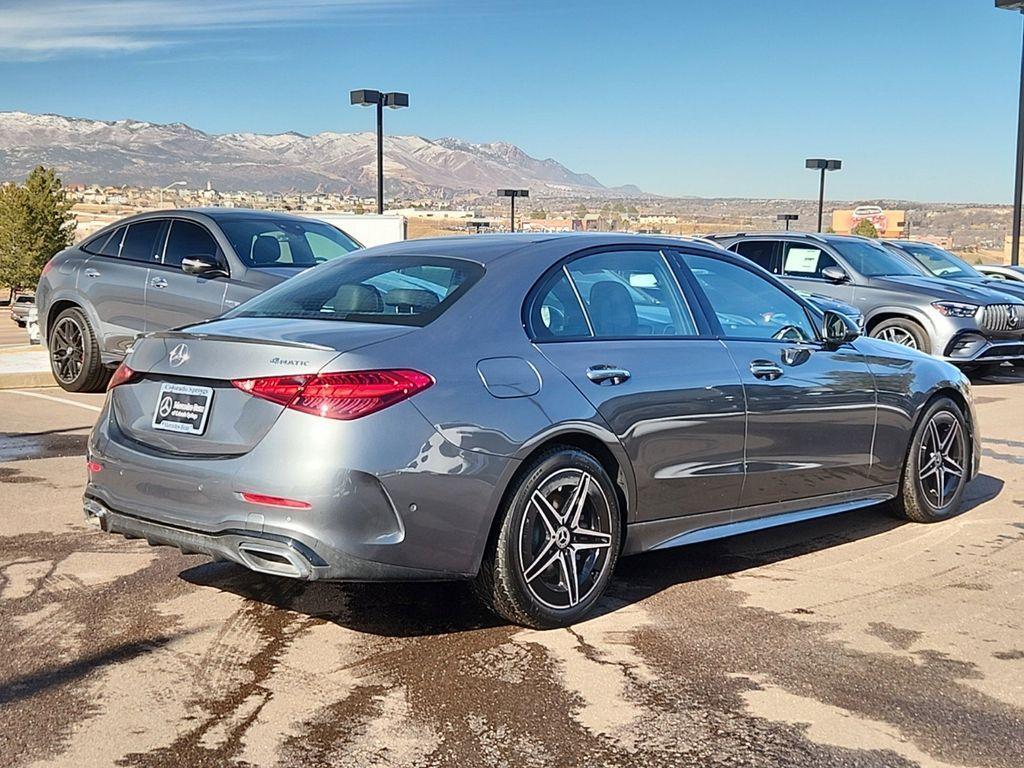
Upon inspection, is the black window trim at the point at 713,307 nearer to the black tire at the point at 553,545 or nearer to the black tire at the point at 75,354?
the black tire at the point at 553,545

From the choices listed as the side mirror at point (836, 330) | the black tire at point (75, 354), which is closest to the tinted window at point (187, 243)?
the black tire at point (75, 354)

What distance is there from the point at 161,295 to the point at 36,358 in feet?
12.3

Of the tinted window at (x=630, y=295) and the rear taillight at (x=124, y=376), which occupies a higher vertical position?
the tinted window at (x=630, y=295)

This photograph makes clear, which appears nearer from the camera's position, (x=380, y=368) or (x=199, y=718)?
(x=199, y=718)

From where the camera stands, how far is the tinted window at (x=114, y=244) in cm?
1155

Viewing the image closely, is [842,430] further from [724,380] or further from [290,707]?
[290,707]

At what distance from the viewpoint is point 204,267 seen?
10547 millimetres

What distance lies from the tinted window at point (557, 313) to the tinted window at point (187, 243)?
632 centimetres

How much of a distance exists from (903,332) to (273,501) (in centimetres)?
1114

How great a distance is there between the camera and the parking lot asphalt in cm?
374

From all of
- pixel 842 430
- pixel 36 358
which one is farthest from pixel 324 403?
pixel 36 358

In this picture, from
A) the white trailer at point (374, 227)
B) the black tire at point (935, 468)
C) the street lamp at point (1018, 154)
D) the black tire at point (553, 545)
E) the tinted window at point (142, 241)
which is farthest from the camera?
the street lamp at point (1018, 154)

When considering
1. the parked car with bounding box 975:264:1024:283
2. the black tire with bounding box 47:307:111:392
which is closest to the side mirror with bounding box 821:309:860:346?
the black tire with bounding box 47:307:111:392

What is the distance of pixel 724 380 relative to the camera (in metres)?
5.54
